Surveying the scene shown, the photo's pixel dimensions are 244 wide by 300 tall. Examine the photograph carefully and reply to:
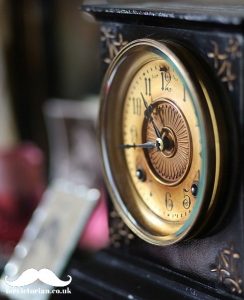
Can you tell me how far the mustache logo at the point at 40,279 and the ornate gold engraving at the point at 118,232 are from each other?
0.11 metres

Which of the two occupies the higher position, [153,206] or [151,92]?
[151,92]

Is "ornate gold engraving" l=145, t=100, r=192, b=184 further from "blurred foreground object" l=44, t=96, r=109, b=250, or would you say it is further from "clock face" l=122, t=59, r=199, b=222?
"blurred foreground object" l=44, t=96, r=109, b=250

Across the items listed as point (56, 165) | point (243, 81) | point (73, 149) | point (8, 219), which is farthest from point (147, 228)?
point (56, 165)

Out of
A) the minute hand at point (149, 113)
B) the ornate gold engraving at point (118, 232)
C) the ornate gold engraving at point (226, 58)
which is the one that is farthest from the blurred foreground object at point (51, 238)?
the ornate gold engraving at point (226, 58)

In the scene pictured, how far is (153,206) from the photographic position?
3.75 ft

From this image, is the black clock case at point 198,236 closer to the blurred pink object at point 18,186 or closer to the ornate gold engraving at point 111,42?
the ornate gold engraving at point 111,42

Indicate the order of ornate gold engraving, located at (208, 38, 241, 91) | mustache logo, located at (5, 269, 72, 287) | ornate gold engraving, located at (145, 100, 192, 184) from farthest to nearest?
mustache logo, located at (5, 269, 72, 287)
ornate gold engraving, located at (145, 100, 192, 184)
ornate gold engraving, located at (208, 38, 241, 91)

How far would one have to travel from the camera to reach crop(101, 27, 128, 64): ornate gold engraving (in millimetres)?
1151

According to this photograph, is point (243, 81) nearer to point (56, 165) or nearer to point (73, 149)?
point (73, 149)

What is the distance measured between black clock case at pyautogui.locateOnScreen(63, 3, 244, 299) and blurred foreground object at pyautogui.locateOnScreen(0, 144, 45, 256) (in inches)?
20.5

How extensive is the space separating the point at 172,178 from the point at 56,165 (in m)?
1.12

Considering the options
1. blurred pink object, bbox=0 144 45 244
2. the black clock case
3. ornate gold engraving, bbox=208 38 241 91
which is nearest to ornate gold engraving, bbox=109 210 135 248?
the black clock case

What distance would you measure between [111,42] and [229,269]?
449 mm

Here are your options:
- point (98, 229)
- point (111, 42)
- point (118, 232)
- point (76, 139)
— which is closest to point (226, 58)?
point (111, 42)
